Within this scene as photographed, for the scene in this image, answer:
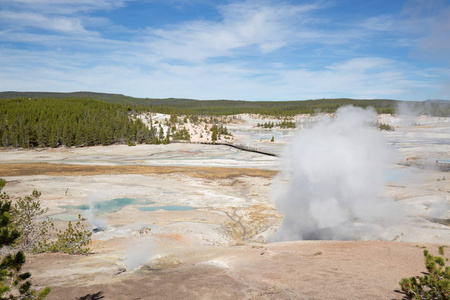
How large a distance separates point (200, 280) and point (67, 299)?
13.5 ft

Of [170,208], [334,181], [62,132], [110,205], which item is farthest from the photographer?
[62,132]

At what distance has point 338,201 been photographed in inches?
858

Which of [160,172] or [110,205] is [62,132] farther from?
[110,205]

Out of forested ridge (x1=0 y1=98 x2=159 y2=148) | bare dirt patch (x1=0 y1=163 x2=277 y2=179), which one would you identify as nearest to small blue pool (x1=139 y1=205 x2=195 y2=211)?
bare dirt patch (x1=0 y1=163 x2=277 y2=179)

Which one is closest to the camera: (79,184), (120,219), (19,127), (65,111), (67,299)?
(67,299)

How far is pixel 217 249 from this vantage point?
1586 cm

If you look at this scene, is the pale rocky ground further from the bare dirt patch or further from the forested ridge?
the forested ridge

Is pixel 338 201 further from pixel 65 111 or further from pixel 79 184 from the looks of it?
pixel 65 111

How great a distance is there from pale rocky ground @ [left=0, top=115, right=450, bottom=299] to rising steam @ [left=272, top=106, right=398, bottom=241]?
1.76m

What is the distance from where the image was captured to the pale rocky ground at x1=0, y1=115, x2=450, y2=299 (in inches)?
416

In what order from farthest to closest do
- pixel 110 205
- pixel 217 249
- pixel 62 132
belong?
pixel 62 132 → pixel 110 205 → pixel 217 249

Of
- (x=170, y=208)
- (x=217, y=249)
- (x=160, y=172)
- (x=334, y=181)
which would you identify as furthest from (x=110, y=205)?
Result: (x=334, y=181)

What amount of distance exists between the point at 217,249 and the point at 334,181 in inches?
388

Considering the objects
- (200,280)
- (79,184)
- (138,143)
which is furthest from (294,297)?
(138,143)
